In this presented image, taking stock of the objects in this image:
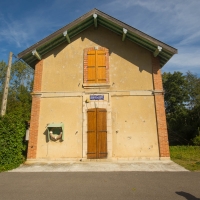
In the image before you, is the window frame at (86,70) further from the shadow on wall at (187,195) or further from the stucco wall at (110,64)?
the shadow on wall at (187,195)

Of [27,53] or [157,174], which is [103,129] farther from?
[27,53]

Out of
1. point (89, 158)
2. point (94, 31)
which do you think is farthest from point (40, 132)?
point (94, 31)

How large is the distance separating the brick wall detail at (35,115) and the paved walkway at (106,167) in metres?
0.68

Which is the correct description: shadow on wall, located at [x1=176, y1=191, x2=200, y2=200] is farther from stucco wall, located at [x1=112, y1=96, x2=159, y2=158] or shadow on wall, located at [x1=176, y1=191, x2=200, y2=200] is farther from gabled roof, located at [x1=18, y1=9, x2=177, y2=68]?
gabled roof, located at [x1=18, y1=9, x2=177, y2=68]

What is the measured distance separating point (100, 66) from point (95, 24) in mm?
2274

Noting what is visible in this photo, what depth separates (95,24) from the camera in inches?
366

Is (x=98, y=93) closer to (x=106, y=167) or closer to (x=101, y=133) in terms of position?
(x=101, y=133)

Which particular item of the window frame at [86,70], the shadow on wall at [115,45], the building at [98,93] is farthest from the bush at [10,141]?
the shadow on wall at [115,45]

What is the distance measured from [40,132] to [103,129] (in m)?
3.00

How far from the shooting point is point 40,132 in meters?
8.46

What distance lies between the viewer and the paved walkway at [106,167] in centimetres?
660

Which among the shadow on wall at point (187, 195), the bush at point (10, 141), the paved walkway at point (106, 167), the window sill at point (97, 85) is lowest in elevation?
the shadow on wall at point (187, 195)

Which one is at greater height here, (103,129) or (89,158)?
(103,129)

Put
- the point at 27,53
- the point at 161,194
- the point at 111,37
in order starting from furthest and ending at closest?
the point at 111,37, the point at 27,53, the point at 161,194
